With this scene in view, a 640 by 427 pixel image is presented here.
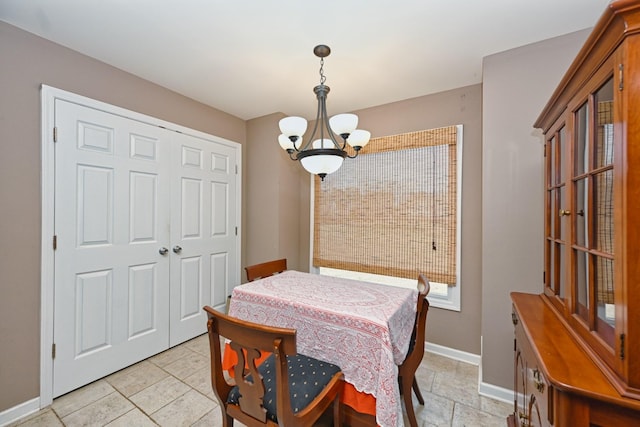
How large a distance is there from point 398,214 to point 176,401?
2.46m

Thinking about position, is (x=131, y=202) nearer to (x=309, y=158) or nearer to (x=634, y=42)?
(x=309, y=158)

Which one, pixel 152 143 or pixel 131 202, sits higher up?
pixel 152 143

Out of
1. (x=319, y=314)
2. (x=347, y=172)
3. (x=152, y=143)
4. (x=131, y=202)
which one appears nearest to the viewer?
(x=319, y=314)

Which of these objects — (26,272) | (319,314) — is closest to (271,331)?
(319,314)

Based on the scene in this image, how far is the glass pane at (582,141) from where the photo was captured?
1019 millimetres

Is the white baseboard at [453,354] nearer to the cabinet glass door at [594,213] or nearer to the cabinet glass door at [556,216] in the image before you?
the cabinet glass door at [556,216]

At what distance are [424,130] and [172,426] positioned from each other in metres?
3.12

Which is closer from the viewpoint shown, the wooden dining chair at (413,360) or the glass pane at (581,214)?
the glass pane at (581,214)

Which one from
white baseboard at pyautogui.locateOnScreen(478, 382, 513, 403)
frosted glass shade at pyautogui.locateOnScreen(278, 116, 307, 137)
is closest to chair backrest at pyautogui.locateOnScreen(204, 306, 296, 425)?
frosted glass shade at pyautogui.locateOnScreen(278, 116, 307, 137)

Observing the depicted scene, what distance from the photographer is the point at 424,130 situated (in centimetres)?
267

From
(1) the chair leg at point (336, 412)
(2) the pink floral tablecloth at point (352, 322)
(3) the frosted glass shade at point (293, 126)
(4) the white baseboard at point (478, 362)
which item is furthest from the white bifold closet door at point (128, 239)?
(4) the white baseboard at point (478, 362)

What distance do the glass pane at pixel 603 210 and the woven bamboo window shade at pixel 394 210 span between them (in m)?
1.59

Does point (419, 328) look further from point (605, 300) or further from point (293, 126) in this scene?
point (293, 126)

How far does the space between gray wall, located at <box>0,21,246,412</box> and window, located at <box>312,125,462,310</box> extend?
2.46 metres
